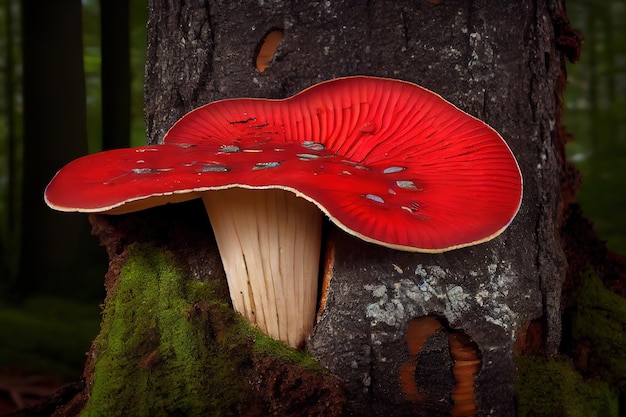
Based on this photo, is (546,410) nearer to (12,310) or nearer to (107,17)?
(12,310)

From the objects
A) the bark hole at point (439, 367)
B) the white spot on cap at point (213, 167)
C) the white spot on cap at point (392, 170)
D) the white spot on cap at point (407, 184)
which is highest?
the white spot on cap at point (213, 167)

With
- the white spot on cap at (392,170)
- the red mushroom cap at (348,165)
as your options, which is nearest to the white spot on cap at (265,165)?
the red mushroom cap at (348,165)

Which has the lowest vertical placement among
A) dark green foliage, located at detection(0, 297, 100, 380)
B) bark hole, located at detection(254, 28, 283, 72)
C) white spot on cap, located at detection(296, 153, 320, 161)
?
dark green foliage, located at detection(0, 297, 100, 380)

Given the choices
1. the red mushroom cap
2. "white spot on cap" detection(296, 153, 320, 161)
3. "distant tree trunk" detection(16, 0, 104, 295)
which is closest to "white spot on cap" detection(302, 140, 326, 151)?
the red mushroom cap

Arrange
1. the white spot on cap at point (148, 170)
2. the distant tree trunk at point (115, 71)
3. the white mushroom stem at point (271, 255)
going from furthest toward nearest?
the distant tree trunk at point (115, 71) < the white mushroom stem at point (271, 255) < the white spot on cap at point (148, 170)

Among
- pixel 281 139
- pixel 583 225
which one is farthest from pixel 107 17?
pixel 583 225

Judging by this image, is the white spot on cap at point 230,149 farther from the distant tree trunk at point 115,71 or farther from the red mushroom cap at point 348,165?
the distant tree trunk at point 115,71

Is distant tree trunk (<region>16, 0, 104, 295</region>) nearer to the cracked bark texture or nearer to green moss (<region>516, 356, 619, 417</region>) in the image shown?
the cracked bark texture
